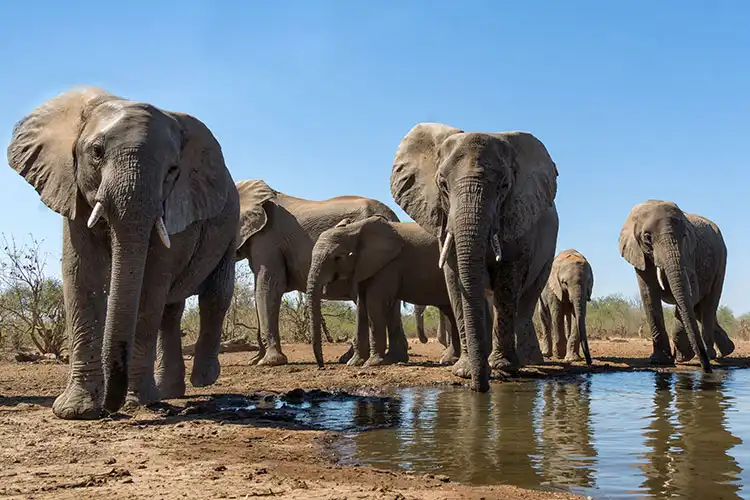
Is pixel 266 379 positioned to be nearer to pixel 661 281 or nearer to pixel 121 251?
pixel 121 251

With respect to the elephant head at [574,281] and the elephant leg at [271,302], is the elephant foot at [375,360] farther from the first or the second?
the elephant head at [574,281]

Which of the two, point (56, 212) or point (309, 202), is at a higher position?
point (309, 202)

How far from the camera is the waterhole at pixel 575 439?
15.2 feet

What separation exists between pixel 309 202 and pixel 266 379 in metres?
5.86

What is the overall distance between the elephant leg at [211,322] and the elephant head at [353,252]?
140 inches

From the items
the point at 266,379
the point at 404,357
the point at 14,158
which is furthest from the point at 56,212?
the point at 404,357

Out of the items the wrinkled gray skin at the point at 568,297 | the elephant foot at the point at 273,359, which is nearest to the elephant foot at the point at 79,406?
the elephant foot at the point at 273,359

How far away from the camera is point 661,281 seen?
13.8 m

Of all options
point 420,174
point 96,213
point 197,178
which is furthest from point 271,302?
point 96,213

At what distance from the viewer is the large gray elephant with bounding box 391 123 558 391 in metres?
8.83

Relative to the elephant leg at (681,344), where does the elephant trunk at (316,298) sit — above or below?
above

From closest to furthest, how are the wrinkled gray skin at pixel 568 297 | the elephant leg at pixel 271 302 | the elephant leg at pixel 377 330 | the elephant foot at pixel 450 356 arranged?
the elephant leg at pixel 377 330
the elephant foot at pixel 450 356
the elephant leg at pixel 271 302
the wrinkled gray skin at pixel 568 297

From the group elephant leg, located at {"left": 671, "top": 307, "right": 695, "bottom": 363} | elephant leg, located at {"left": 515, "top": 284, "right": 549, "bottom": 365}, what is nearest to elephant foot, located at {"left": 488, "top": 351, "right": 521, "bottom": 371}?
elephant leg, located at {"left": 515, "top": 284, "right": 549, "bottom": 365}

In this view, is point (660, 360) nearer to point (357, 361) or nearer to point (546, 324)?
point (357, 361)
